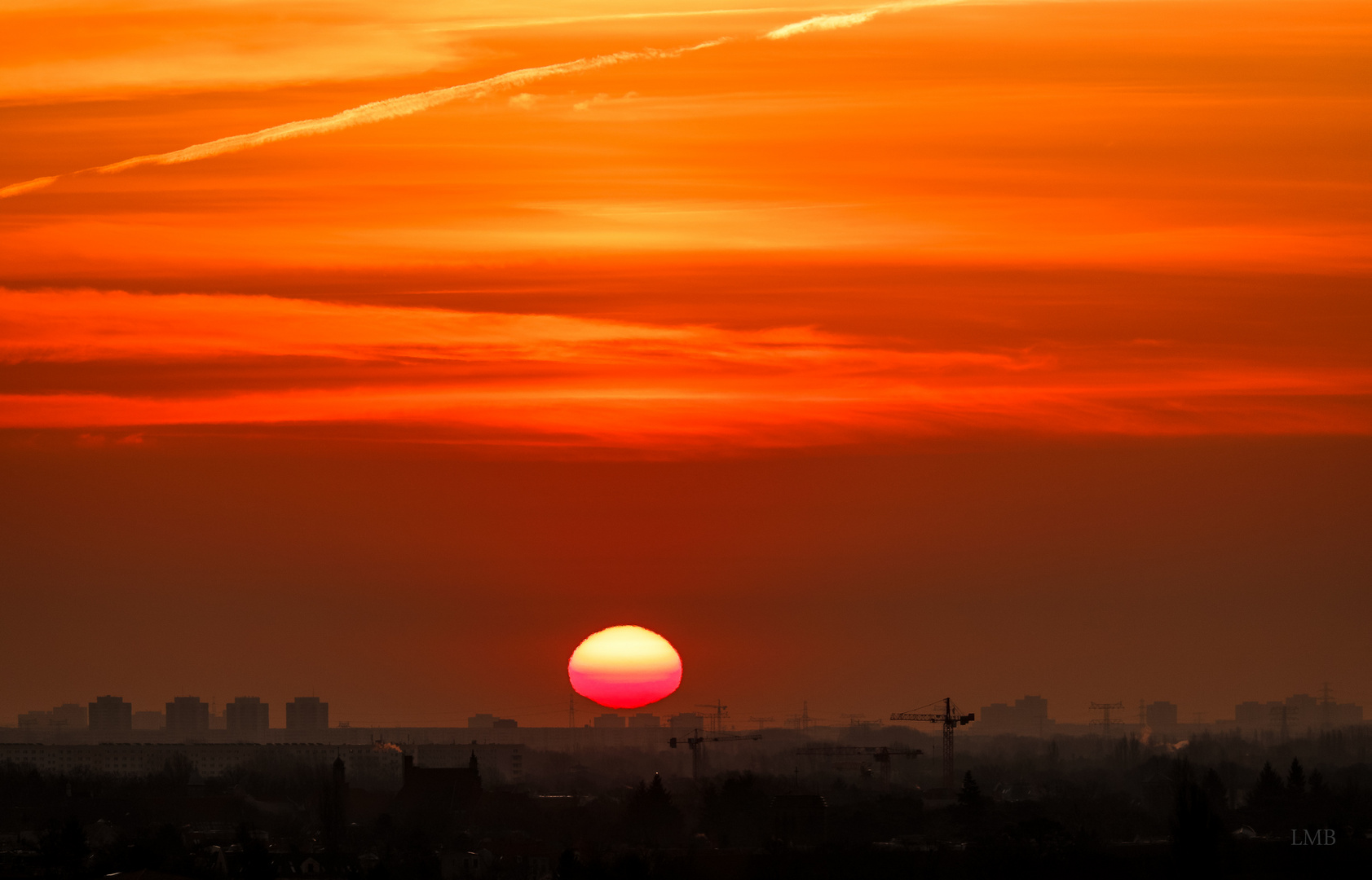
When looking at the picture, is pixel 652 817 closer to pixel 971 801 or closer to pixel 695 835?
pixel 695 835

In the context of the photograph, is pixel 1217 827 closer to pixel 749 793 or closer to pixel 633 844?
pixel 633 844

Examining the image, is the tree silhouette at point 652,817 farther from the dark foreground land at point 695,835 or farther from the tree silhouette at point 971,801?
the tree silhouette at point 971,801

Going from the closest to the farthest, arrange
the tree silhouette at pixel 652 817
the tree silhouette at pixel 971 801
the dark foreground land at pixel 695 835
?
1. the dark foreground land at pixel 695 835
2. the tree silhouette at pixel 652 817
3. the tree silhouette at pixel 971 801

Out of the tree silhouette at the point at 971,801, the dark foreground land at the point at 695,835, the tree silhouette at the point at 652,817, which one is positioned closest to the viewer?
the dark foreground land at the point at 695,835

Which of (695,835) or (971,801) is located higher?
(971,801)

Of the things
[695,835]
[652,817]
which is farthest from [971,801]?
[652,817]

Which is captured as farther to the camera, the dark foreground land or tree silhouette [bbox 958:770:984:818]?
tree silhouette [bbox 958:770:984:818]

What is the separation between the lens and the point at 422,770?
198 m

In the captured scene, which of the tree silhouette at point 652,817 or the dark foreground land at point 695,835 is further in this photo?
the tree silhouette at point 652,817

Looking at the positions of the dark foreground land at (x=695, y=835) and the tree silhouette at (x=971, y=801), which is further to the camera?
the tree silhouette at (x=971, y=801)

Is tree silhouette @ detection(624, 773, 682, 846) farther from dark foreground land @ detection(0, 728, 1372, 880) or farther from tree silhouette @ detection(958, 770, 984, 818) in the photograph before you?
tree silhouette @ detection(958, 770, 984, 818)

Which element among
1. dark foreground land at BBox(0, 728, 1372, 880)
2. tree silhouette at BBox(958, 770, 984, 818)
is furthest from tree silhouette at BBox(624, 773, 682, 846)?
tree silhouette at BBox(958, 770, 984, 818)

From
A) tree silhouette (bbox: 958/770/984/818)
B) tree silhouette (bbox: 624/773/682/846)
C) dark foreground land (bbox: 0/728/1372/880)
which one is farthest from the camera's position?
tree silhouette (bbox: 958/770/984/818)

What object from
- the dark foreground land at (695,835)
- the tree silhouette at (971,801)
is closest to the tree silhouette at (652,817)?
the dark foreground land at (695,835)
